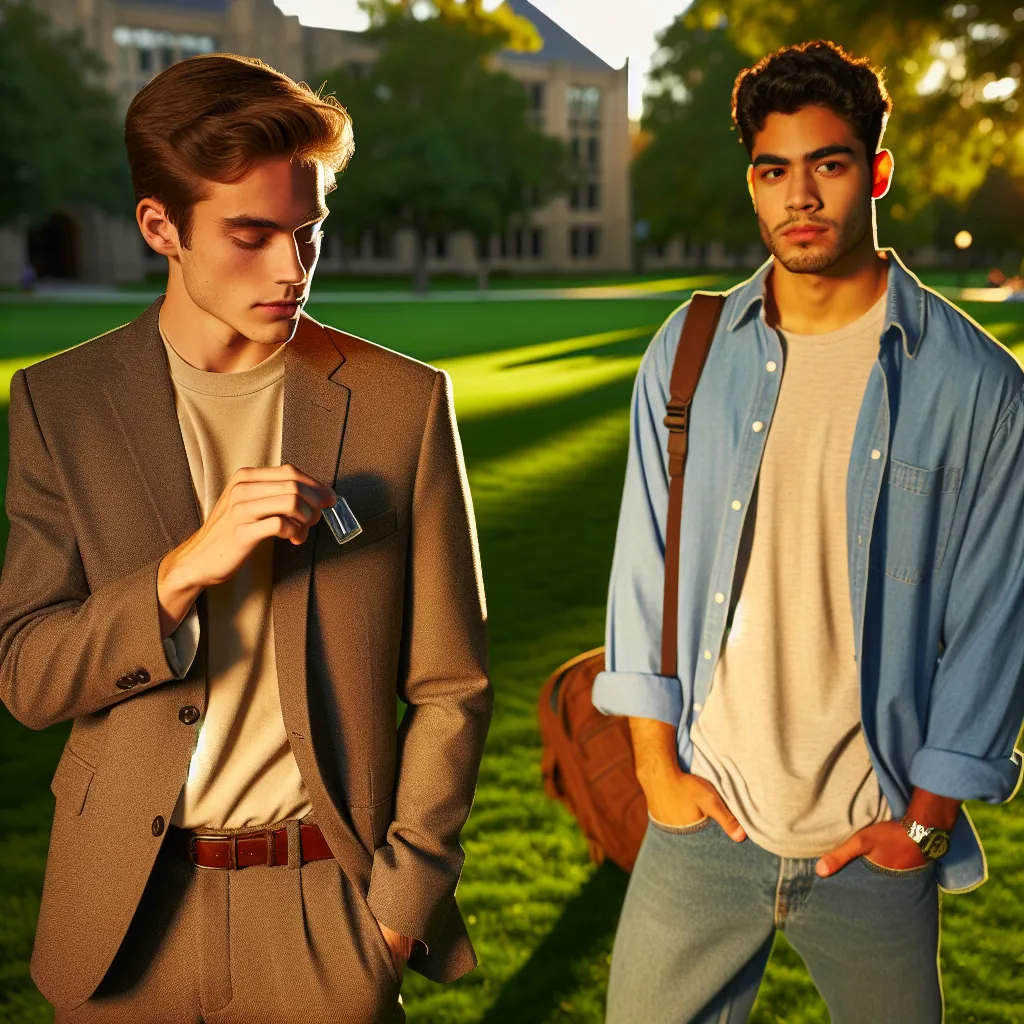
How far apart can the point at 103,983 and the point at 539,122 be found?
295 ft

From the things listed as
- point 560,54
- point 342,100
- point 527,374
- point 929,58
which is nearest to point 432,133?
point 342,100

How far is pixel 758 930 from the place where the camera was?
249 centimetres

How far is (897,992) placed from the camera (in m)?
2.44

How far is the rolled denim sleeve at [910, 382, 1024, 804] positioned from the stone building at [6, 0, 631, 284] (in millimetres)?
55735

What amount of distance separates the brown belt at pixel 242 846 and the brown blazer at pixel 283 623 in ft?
0.15

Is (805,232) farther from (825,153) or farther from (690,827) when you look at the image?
(690,827)

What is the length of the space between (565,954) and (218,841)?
250 cm

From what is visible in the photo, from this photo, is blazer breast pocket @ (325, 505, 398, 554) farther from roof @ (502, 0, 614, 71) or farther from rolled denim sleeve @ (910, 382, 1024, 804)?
roof @ (502, 0, 614, 71)

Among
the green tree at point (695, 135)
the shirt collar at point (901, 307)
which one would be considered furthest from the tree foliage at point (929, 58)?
the green tree at point (695, 135)

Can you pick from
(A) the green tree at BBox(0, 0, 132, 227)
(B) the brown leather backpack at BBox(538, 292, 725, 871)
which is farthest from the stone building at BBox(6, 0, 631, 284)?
(B) the brown leather backpack at BBox(538, 292, 725, 871)

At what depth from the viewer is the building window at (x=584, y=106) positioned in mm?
89500

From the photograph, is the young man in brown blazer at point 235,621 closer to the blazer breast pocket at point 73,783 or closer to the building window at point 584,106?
the blazer breast pocket at point 73,783

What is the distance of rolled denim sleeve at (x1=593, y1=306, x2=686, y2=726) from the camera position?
2.55 meters

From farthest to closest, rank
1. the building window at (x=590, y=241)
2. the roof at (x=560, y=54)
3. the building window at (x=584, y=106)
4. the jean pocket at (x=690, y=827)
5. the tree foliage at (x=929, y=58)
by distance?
the building window at (x=590, y=241), the building window at (x=584, y=106), the roof at (x=560, y=54), the tree foliage at (x=929, y=58), the jean pocket at (x=690, y=827)
